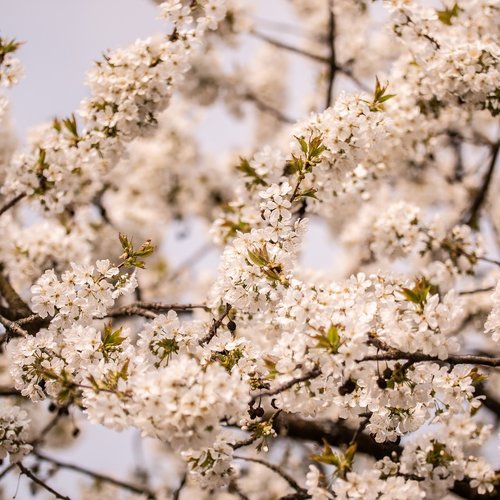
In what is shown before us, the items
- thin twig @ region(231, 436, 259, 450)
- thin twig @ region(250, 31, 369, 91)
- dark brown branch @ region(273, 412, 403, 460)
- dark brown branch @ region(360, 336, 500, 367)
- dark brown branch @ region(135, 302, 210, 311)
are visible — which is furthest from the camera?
thin twig @ region(250, 31, 369, 91)

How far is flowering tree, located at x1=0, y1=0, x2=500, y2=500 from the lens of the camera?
3.24 m

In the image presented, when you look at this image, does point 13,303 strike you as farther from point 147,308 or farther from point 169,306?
point 169,306

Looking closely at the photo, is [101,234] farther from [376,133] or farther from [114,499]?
[376,133]

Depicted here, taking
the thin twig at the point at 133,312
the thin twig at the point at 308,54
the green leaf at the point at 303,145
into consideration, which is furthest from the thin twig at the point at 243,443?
the thin twig at the point at 308,54

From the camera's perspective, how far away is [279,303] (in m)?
3.67

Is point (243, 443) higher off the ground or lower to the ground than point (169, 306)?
lower

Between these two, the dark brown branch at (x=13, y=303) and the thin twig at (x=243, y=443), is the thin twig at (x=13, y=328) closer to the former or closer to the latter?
the dark brown branch at (x=13, y=303)

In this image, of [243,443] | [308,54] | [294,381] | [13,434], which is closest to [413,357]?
[294,381]

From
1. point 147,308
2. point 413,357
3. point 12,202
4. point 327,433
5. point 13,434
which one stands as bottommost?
point 13,434

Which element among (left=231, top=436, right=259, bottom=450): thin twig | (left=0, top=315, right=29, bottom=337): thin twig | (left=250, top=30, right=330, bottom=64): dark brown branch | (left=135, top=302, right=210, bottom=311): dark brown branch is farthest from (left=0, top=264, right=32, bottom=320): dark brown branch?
(left=250, top=30, right=330, bottom=64): dark brown branch

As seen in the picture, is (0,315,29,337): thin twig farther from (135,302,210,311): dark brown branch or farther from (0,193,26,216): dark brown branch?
(0,193,26,216): dark brown branch

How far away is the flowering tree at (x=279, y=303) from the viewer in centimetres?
324

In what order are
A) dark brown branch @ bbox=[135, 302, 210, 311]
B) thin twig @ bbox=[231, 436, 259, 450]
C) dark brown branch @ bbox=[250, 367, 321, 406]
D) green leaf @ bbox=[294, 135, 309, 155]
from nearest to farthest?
dark brown branch @ bbox=[250, 367, 321, 406]
thin twig @ bbox=[231, 436, 259, 450]
green leaf @ bbox=[294, 135, 309, 155]
dark brown branch @ bbox=[135, 302, 210, 311]

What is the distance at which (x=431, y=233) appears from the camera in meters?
6.04
